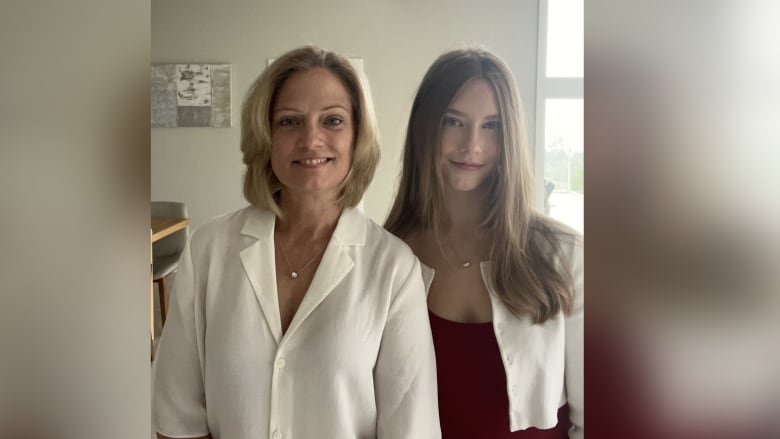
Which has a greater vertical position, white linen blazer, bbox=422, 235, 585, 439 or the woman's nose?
the woman's nose

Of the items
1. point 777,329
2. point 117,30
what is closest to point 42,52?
point 117,30

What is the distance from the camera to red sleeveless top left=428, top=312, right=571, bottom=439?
20.1 inches

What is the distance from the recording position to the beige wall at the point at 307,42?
49cm

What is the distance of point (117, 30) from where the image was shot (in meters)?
0.47

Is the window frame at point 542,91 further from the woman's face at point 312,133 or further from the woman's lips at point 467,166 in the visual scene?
the woman's face at point 312,133

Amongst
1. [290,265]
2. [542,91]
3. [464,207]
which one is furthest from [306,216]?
[542,91]

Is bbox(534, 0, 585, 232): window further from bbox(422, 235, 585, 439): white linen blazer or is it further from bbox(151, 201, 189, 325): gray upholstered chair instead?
bbox(151, 201, 189, 325): gray upholstered chair

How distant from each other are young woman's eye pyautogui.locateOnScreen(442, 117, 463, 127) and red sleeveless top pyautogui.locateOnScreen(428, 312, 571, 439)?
0.18m

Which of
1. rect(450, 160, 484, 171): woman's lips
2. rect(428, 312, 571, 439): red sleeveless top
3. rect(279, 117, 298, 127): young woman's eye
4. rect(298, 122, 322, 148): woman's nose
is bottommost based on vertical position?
rect(428, 312, 571, 439): red sleeveless top

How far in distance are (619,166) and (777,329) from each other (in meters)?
0.25

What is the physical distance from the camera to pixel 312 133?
Answer: 1.56 ft

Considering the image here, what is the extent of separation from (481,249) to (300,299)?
18cm

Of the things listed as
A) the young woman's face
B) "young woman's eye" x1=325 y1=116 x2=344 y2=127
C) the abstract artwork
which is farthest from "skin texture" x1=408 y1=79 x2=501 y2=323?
the abstract artwork

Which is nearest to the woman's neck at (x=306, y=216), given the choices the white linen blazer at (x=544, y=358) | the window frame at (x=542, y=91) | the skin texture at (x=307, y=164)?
the skin texture at (x=307, y=164)
